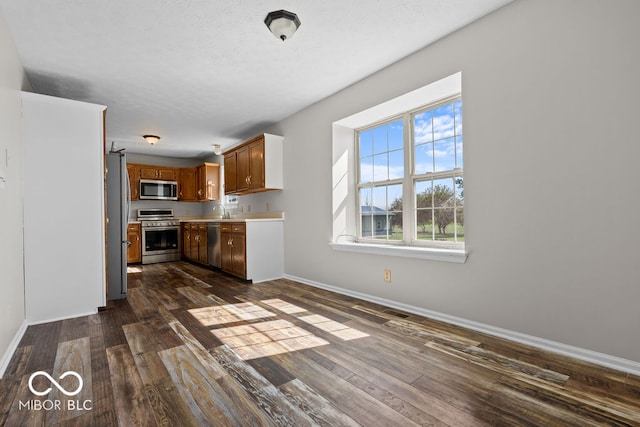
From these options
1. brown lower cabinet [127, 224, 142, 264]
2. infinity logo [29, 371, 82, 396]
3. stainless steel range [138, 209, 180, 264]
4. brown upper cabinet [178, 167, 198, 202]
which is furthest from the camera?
brown upper cabinet [178, 167, 198, 202]

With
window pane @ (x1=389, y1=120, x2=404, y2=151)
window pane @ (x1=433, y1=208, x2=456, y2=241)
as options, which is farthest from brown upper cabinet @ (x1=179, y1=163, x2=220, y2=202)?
window pane @ (x1=433, y1=208, x2=456, y2=241)

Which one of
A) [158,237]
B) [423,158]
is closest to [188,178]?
[158,237]

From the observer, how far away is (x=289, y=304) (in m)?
3.32

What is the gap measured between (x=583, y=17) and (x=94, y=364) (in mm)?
3757

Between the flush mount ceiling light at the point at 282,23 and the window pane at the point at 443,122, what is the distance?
1.55 m

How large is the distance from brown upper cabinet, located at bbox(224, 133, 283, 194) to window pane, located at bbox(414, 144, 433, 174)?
88.4 inches

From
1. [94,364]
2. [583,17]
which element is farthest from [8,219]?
[583,17]

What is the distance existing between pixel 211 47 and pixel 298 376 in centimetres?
270

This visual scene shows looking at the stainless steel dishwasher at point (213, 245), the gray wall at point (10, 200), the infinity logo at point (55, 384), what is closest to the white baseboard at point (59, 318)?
the gray wall at point (10, 200)

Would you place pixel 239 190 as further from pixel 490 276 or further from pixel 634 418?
pixel 634 418

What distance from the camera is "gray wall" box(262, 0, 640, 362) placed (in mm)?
1842

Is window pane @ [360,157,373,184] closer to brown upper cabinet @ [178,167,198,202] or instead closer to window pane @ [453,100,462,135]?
window pane @ [453,100,462,135]

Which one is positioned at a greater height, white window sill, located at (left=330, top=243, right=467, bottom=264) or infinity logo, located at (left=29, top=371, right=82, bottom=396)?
white window sill, located at (left=330, top=243, right=467, bottom=264)

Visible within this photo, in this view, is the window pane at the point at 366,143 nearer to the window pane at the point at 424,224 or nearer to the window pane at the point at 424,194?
the window pane at the point at 424,194
